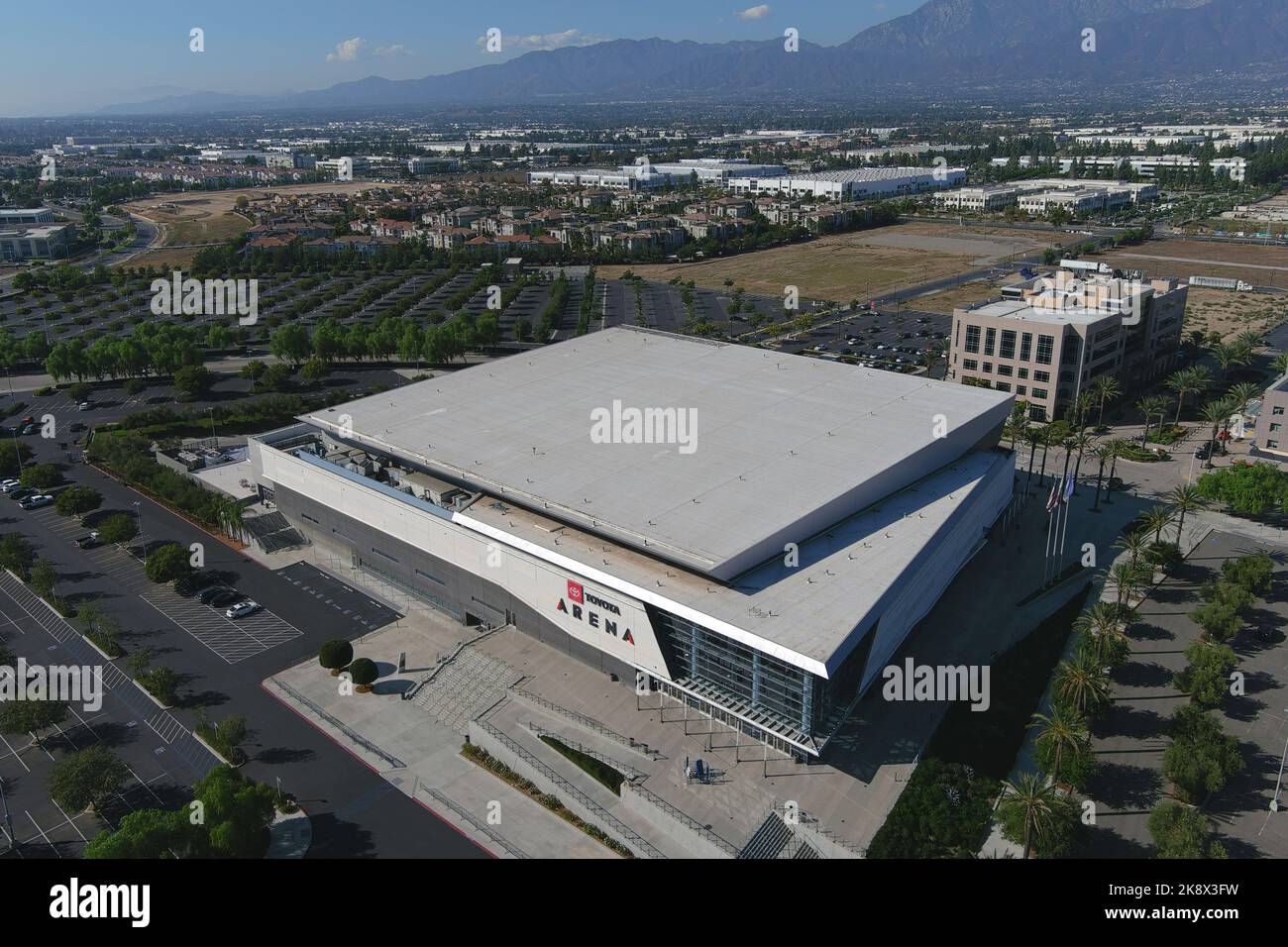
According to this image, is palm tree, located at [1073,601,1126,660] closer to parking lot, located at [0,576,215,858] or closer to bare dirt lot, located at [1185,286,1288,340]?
parking lot, located at [0,576,215,858]

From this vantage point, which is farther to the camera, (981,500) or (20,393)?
(20,393)

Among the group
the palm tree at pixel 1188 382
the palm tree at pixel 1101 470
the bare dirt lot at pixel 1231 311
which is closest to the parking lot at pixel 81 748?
the palm tree at pixel 1101 470

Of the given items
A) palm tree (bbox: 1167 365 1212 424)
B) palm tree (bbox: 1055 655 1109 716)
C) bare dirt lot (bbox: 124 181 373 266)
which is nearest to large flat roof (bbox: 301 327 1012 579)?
A: palm tree (bbox: 1055 655 1109 716)

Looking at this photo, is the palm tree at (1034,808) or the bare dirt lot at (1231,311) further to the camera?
the bare dirt lot at (1231,311)

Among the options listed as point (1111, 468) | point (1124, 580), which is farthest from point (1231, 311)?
point (1124, 580)

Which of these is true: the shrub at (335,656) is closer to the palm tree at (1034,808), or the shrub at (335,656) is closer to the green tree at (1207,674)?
the palm tree at (1034,808)
